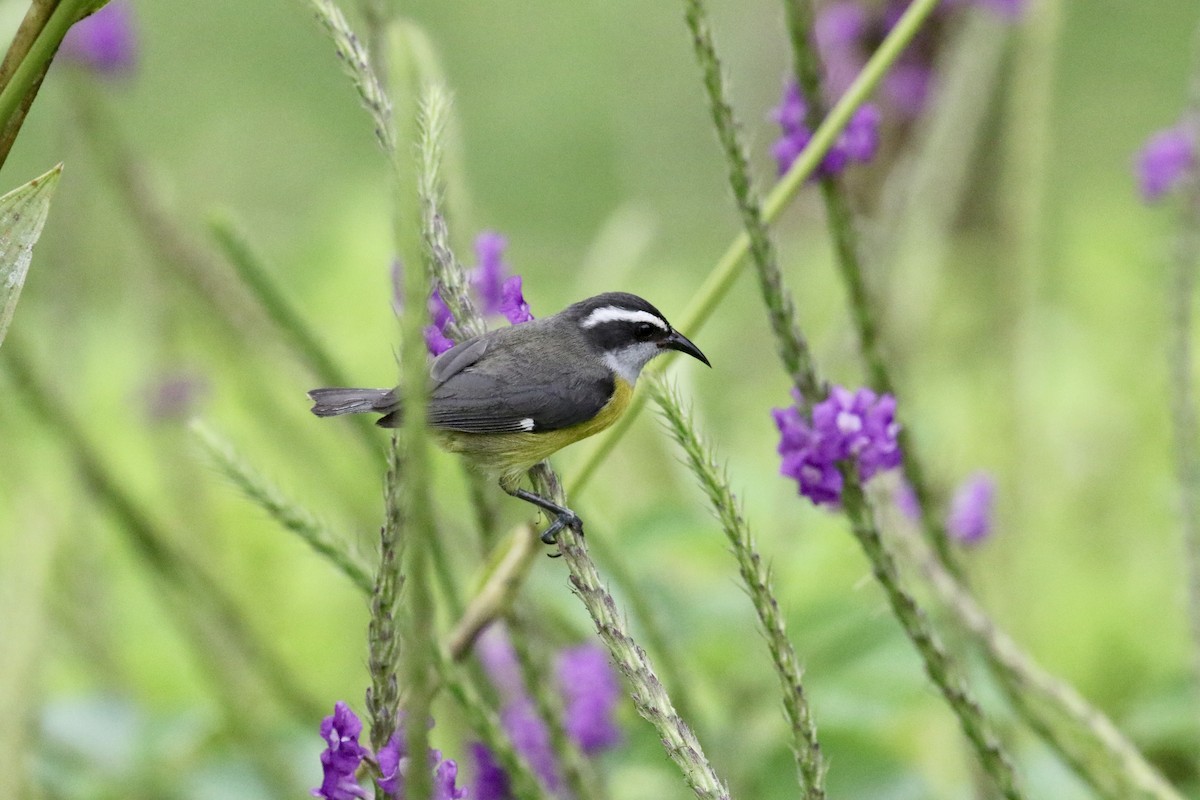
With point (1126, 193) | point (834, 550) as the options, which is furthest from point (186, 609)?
point (1126, 193)

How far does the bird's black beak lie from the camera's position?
157cm

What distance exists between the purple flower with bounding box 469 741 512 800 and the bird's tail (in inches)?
18.5

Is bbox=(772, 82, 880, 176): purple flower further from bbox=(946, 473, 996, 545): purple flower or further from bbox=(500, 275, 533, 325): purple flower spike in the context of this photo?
bbox=(946, 473, 996, 545): purple flower

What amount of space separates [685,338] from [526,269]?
395cm

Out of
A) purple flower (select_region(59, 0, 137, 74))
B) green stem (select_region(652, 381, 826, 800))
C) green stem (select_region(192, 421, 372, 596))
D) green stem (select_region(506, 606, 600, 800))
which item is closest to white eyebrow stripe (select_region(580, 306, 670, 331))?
green stem (select_region(506, 606, 600, 800))

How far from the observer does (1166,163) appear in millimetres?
2117

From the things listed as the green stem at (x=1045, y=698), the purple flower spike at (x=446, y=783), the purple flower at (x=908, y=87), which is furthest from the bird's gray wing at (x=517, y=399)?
the purple flower at (x=908, y=87)

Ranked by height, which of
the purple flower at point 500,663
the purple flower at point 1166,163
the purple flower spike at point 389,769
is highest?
the purple flower at point 1166,163

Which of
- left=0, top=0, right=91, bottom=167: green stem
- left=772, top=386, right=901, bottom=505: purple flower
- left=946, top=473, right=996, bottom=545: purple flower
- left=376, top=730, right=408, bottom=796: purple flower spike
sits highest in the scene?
left=946, top=473, right=996, bottom=545: purple flower

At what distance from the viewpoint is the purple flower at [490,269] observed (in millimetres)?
1483

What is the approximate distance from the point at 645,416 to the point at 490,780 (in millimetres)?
1914

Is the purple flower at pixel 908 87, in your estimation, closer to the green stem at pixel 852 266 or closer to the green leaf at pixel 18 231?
the green stem at pixel 852 266

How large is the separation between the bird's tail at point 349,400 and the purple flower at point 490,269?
16 centimetres

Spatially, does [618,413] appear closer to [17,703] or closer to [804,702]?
[804,702]
